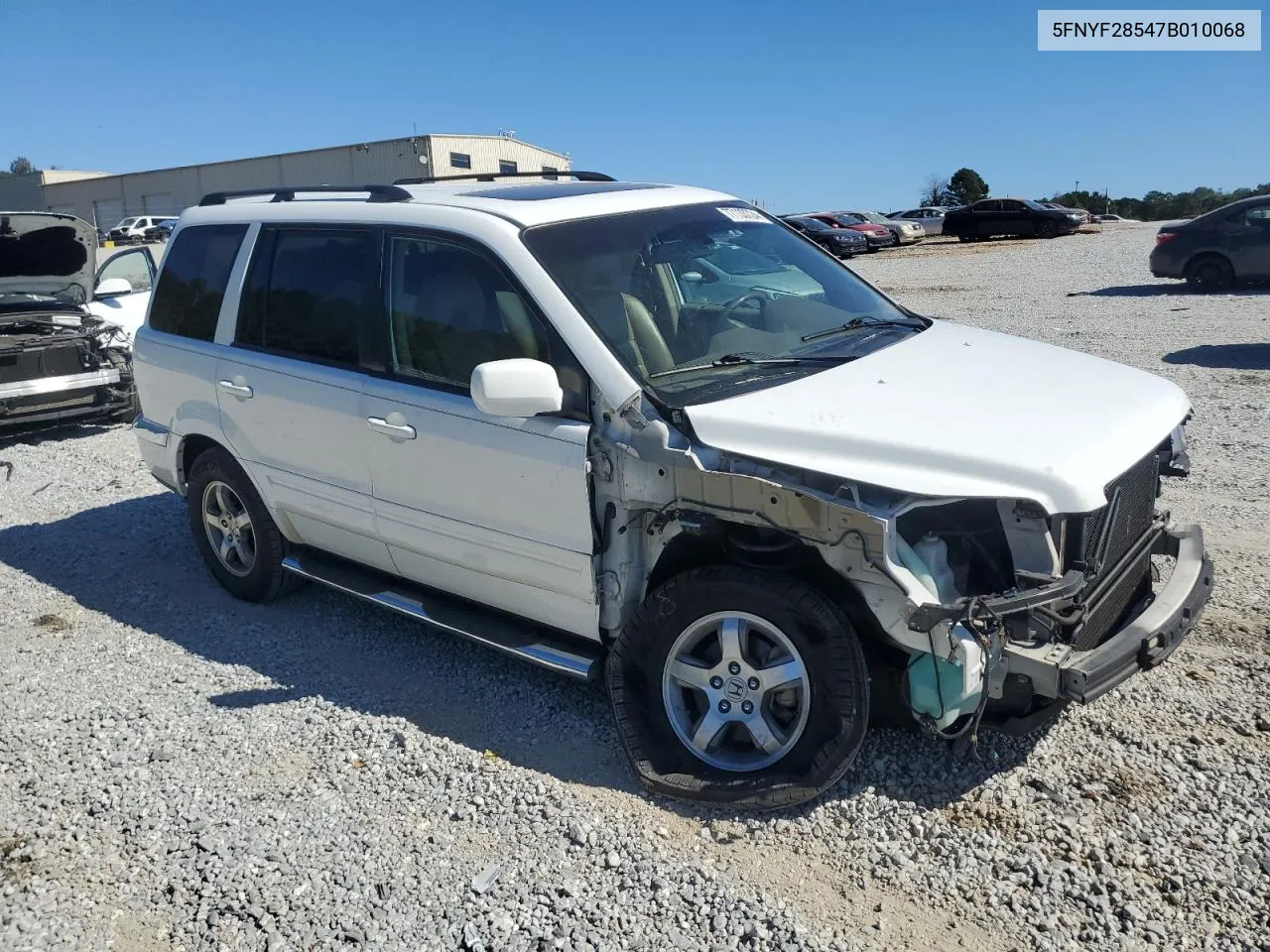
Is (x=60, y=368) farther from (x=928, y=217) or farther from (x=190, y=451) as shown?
(x=928, y=217)

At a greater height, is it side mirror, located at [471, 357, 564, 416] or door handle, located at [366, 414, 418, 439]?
side mirror, located at [471, 357, 564, 416]

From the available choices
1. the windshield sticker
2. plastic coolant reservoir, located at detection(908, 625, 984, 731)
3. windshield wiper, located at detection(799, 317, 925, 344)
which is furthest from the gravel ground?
the windshield sticker

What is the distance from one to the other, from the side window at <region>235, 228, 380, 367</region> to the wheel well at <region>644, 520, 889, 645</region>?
174cm

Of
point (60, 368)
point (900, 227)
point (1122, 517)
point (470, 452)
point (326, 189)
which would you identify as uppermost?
point (900, 227)

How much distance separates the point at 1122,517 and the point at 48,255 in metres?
9.18

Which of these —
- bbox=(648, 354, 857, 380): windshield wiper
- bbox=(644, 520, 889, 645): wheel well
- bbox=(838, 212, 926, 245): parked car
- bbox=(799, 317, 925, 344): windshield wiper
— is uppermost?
bbox=(838, 212, 926, 245): parked car

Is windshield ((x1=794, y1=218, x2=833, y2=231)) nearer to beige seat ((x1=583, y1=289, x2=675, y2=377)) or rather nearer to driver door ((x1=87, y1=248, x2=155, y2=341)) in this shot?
driver door ((x1=87, y1=248, x2=155, y2=341))

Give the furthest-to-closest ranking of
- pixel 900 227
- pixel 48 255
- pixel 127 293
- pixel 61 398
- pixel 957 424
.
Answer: pixel 900 227 < pixel 127 293 < pixel 61 398 < pixel 48 255 < pixel 957 424

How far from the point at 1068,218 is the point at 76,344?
1262 inches

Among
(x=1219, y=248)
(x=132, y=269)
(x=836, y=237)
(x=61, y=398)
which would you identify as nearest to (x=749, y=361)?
(x=61, y=398)

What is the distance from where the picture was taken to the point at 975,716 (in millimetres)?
3229

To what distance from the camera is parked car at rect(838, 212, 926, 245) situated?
36719 millimetres

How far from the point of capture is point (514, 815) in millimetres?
3580

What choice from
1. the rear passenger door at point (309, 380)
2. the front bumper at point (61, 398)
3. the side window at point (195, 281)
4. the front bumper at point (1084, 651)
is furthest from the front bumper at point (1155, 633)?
the front bumper at point (61, 398)
